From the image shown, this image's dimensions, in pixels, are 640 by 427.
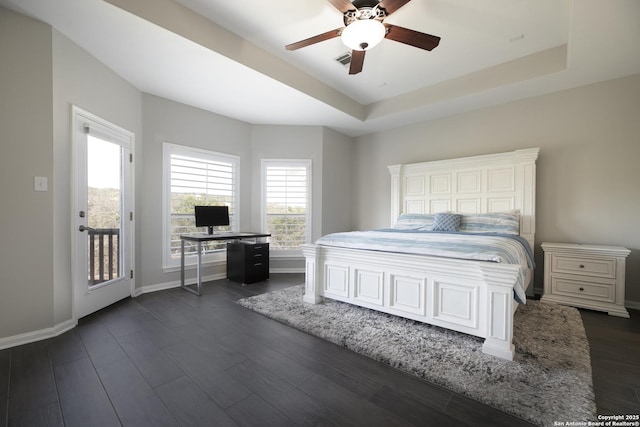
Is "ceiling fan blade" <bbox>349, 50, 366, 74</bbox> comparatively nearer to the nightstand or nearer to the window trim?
the window trim

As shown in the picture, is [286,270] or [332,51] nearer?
[332,51]

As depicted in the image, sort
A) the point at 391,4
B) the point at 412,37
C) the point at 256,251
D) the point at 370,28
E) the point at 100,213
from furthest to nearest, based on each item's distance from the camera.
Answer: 1. the point at 256,251
2. the point at 100,213
3. the point at 412,37
4. the point at 370,28
5. the point at 391,4

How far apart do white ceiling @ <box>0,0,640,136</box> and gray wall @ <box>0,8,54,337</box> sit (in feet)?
0.94

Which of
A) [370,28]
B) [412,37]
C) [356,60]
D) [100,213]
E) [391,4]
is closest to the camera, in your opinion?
[391,4]

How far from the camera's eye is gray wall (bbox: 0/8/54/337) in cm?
221

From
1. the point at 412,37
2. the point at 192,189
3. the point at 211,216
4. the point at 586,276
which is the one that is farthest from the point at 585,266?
the point at 192,189

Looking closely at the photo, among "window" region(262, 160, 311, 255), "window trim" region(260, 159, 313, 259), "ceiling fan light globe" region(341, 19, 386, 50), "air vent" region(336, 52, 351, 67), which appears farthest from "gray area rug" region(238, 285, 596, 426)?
"air vent" region(336, 52, 351, 67)

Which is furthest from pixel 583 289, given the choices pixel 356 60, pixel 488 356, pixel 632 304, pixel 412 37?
pixel 356 60

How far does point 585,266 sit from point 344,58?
3.71 meters

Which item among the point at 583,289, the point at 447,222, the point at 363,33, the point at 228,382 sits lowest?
the point at 228,382

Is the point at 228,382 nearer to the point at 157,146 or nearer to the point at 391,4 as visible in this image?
the point at 391,4

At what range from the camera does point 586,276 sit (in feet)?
10.0

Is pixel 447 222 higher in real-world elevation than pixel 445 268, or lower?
higher

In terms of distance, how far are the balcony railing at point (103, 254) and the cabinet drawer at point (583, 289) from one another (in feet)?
17.4
